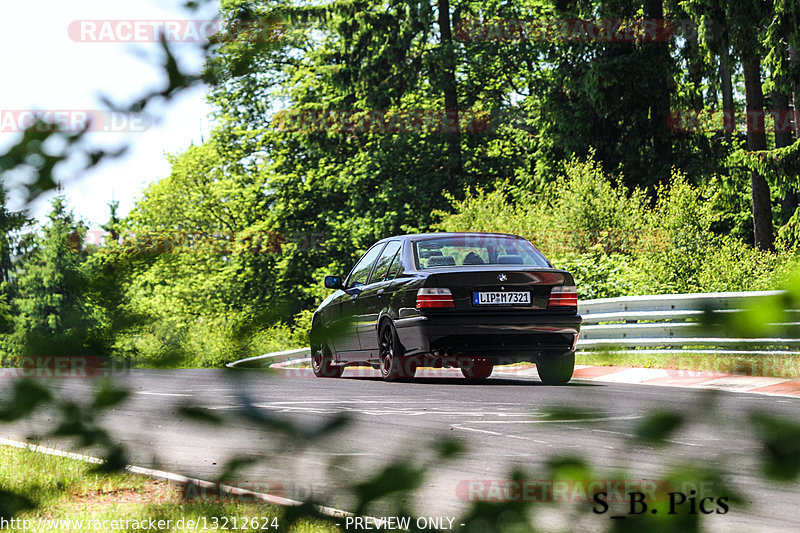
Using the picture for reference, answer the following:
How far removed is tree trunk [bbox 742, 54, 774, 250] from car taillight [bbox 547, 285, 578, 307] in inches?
631

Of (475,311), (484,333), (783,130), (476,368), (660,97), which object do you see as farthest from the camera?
(783,130)

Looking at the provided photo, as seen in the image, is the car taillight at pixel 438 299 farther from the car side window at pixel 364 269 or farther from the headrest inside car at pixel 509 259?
the car side window at pixel 364 269

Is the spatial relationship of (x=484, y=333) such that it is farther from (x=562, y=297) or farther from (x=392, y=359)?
(x=392, y=359)

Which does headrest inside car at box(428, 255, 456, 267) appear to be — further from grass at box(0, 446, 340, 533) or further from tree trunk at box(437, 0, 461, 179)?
tree trunk at box(437, 0, 461, 179)

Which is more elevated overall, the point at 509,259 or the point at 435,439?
the point at 435,439

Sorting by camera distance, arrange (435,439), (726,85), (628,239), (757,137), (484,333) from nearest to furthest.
A: 1. (435,439)
2. (484,333)
3. (628,239)
4. (757,137)
5. (726,85)

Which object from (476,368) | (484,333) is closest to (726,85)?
(476,368)

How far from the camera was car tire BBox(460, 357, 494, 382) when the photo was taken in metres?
12.3

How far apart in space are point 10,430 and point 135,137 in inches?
21.7

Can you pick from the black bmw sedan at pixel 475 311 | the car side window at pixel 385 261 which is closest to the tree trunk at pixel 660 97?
the car side window at pixel 385 261

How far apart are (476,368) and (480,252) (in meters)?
1.78

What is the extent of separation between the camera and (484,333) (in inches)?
436

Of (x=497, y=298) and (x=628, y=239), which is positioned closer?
(x=497, y=298)

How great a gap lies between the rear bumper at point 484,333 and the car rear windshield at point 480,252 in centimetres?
77
